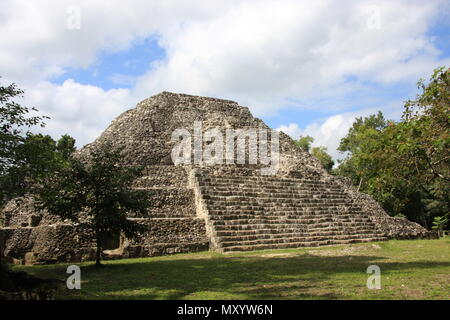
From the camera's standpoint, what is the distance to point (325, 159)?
1662 inches

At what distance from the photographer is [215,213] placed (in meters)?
14.2

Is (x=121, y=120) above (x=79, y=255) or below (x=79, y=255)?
above

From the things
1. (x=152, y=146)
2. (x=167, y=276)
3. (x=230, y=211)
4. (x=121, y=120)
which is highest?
(x=121, y=120)

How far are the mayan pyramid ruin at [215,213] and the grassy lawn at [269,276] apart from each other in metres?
1.20

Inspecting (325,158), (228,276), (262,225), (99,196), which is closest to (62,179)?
(99,196)

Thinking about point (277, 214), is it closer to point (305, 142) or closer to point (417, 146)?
point (417, 146)

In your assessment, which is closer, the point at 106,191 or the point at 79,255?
the point at 106,191

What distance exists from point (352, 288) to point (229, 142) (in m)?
14.7

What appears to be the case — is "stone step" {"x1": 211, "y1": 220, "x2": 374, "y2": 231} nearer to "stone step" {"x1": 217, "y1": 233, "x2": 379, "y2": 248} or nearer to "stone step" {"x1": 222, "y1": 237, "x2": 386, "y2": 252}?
"stone step" {"x1": 217, "y1": 233, "x2": 379, "y2": 248}

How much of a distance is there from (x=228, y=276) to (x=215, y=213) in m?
6.25
